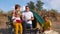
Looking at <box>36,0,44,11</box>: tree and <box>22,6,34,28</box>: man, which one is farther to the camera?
<box>36,0,44,11</box>: tree

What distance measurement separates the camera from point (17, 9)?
9.41 m

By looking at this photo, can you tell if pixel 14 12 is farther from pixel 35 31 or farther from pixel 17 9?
pixel 35 31

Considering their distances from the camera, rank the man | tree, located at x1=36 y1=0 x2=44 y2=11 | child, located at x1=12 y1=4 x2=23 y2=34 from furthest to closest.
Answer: tree, located at x1=36 y1=0 x2=44 y2=11 < the man < child, located at x1=12 y1=4 x2=23 y2=34

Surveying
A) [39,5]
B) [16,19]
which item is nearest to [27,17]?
[16,19]

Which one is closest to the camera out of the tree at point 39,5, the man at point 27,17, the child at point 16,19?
the child at point 16,19

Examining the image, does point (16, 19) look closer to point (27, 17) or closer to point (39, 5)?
point (27, 17)

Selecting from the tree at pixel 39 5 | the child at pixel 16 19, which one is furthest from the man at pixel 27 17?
the tree at pixel 39 5

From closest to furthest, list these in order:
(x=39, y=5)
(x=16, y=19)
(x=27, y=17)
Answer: (x=16, y=19)
(x=27, y=17)
(x=39, y=5)

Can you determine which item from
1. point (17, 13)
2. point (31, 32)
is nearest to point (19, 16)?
point (17, 13)

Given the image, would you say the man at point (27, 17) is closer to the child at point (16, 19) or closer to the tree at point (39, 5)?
the child at point (16, 19)

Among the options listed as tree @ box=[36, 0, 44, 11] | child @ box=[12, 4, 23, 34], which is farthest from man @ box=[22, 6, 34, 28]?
tree @ box=[36, 0, 44, 11]

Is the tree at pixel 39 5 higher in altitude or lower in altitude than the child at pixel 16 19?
higher

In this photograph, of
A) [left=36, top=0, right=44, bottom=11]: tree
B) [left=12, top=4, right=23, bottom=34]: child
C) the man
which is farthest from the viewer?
[left=36, top=0, right=44, bottom=11]: tree

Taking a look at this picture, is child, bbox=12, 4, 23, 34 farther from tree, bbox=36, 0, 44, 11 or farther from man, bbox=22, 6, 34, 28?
tree, bbox=36, 0, 44, 11
